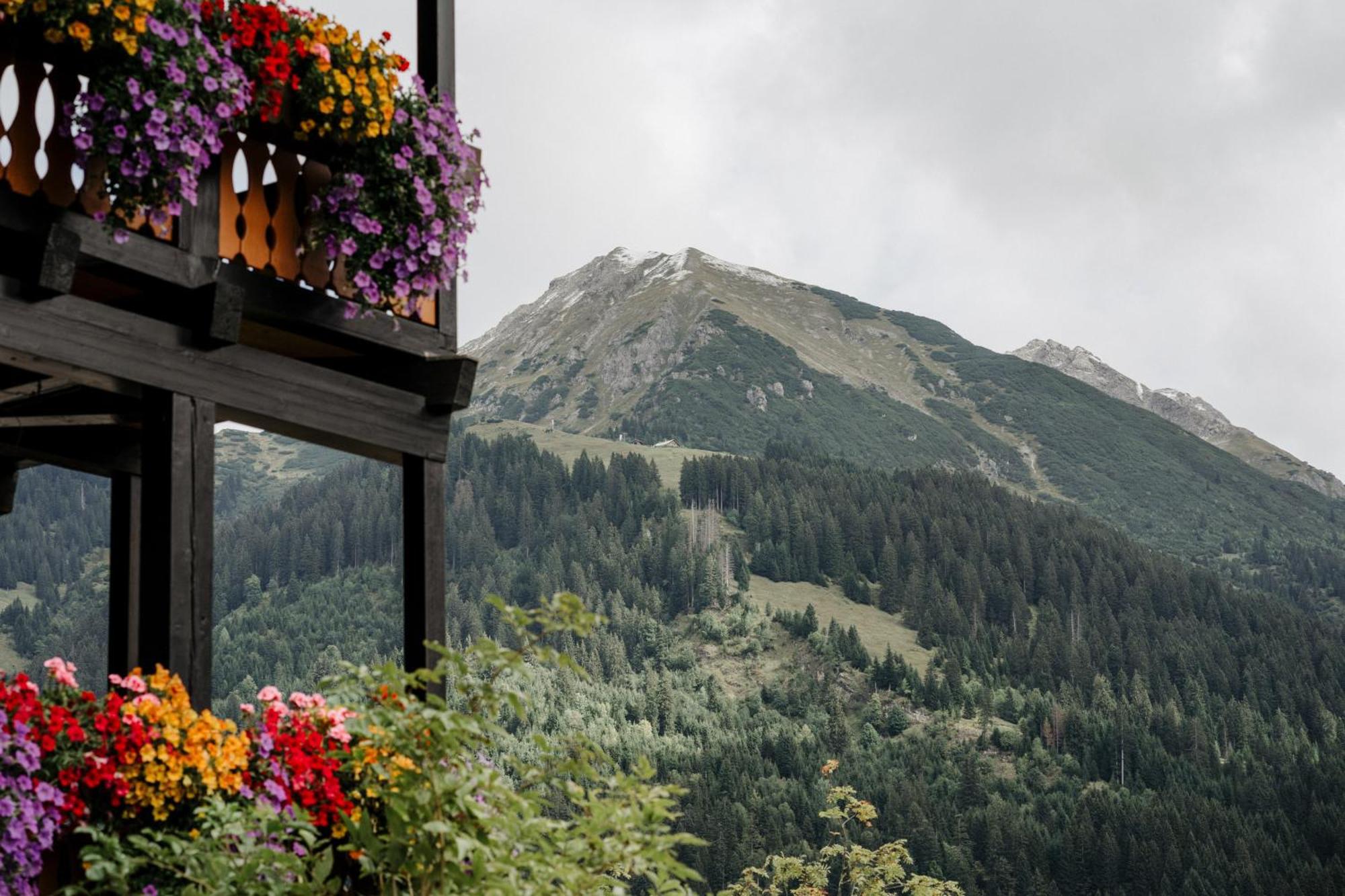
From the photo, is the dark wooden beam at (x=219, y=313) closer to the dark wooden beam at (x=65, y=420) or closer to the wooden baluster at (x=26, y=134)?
the wooden baluster at (x=26, y=134)

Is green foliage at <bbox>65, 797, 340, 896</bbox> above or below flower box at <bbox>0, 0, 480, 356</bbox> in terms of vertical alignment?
below

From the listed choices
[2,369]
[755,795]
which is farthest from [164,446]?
[755,795]

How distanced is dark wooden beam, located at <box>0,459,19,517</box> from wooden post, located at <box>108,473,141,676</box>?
4.13 feet

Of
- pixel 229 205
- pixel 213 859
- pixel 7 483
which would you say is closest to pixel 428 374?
pixel 229 205

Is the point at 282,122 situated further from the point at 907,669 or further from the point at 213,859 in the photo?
the point at 907,669

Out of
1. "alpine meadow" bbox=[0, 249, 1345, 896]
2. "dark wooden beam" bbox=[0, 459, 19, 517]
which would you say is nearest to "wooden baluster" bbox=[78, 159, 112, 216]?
"dark wooden beam" bbox=[0, 459, 19, 517]

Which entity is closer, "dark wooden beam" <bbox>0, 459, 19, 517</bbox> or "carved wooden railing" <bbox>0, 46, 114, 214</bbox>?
"carved wooden railing" <bbox>0, 46, 114, 214</bbox>

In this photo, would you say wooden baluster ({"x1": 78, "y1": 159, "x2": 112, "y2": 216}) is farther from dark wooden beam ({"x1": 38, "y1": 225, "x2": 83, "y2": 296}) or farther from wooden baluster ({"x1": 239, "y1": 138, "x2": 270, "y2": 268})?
wooden baluster ({"x1": 239, "y1": 138, "x2": 270, "y2": 268})

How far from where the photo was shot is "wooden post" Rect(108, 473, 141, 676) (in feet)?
27.6

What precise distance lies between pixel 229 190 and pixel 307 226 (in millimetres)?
391

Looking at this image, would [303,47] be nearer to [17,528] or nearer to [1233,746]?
[1233,746]

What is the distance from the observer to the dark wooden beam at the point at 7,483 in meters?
10.2

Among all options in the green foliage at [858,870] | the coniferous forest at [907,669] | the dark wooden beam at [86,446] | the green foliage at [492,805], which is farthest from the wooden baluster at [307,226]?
the coniferous forest at [907,669]

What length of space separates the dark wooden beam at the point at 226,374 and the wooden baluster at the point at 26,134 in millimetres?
457
